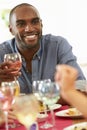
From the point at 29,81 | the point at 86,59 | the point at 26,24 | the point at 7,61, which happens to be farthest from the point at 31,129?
the point at 86,59

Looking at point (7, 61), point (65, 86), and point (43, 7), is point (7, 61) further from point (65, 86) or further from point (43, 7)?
point (43, 7)

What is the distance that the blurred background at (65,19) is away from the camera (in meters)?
3.56

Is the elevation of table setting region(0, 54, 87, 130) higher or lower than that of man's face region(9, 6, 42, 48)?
lower

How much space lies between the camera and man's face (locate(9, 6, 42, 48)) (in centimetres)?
228

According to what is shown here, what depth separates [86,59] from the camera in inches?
141

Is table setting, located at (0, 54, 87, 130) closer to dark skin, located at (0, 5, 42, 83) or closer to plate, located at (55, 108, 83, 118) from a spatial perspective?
plate, located at (55, 108, 83, 118)

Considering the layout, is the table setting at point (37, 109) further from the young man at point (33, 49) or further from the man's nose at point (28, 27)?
the man's nose at point (28, 27)

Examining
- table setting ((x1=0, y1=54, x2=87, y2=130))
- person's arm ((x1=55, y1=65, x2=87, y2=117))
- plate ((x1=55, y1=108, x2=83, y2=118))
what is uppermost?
person's arm ((x1=55, y1=65, x2=87, y2=117))

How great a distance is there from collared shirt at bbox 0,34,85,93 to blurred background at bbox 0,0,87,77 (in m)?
1.24

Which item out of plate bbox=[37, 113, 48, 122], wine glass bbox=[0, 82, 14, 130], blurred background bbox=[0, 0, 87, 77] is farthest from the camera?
blurred background bbox=[0, 0, 87, 77]

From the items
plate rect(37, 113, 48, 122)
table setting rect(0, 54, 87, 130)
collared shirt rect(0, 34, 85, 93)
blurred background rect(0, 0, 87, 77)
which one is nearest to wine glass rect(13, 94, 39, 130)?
table setting rect(0, 54, 87, 130)

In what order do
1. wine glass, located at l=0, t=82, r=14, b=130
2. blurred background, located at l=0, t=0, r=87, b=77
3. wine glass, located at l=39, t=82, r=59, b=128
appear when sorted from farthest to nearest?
blurred background, located at l=0, t=0, r=87, b=77 → wine glass, located at l=39, t=82, r=59, b=128 → wine glass, located at l=0, t=82, r=14, b=130

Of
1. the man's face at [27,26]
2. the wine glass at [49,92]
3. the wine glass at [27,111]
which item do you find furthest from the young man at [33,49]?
the wine glass at [27,111]

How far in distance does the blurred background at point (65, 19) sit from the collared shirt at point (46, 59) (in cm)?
124
